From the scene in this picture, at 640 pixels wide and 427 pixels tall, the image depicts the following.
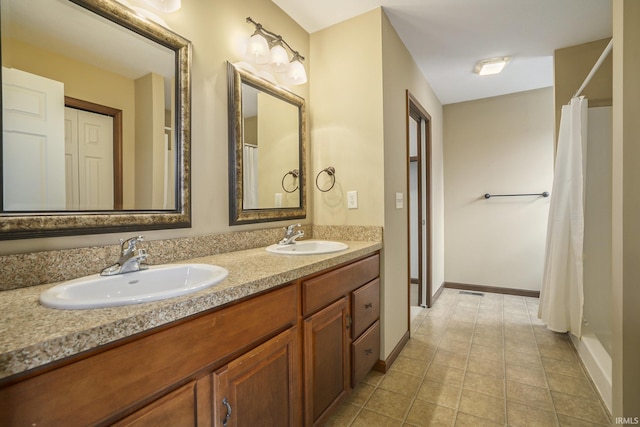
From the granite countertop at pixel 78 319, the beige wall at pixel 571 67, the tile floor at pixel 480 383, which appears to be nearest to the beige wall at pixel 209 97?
the granite countertop at pixel 78 319

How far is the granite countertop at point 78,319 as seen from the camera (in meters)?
0.50

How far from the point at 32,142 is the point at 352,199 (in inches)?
62.3

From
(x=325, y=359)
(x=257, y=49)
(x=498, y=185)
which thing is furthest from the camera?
(x=498, y=185)

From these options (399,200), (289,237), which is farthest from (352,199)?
(289,237)

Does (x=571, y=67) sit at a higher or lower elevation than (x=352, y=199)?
higher

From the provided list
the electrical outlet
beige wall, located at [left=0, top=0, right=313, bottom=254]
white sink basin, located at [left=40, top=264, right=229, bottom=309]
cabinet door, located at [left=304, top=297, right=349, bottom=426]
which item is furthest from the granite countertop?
the electrical outlet

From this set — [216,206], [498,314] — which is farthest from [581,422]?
[216,206]

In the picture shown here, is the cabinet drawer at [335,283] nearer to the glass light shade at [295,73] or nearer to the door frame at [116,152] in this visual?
the door frame at [116,152]

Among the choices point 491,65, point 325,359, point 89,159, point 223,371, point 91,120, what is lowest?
point 325,359

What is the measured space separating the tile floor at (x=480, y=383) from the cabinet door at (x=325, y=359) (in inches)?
9.3

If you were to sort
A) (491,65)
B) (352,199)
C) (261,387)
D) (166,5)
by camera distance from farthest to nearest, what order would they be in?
1. (491,65)
2. (352,199)
3. (166,5)
4. (261,387)

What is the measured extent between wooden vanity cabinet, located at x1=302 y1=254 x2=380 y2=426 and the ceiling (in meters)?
1.69

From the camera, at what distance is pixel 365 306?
170 centimetres

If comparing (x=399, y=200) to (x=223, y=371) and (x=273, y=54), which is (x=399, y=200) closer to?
(x=273, y=54)
